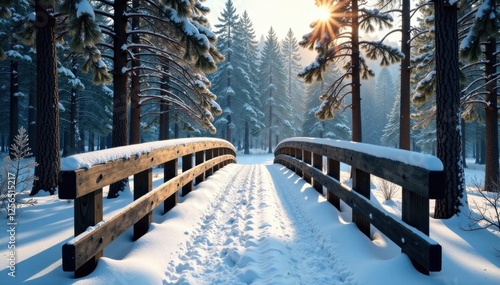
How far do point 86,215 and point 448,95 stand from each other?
612cm

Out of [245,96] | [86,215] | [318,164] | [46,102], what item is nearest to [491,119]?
[318,164]

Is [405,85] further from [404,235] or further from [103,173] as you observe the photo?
[103,173]

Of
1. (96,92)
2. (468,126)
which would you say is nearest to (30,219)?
(96,92)

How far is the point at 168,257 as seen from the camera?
3.43m

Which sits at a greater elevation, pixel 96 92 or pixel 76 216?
pixel 96 92

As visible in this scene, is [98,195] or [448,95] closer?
[98,195]

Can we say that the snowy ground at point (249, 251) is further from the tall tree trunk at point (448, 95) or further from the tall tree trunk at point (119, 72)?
the tall tree trunk at point (119, 72)

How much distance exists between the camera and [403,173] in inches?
117

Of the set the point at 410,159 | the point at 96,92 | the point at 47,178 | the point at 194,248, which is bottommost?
the point at 194,248

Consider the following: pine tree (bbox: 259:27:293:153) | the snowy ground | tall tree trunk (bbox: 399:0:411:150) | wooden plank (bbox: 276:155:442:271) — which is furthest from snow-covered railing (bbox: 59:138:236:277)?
pine tree (bbox: 259:27:293:153)

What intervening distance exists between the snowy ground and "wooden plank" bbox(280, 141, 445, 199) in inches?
32.2

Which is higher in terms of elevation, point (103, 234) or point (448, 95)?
point (448, 95)

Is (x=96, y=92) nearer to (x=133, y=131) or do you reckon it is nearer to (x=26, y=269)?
(x=133, y=131)

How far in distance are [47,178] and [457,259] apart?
8509mm
